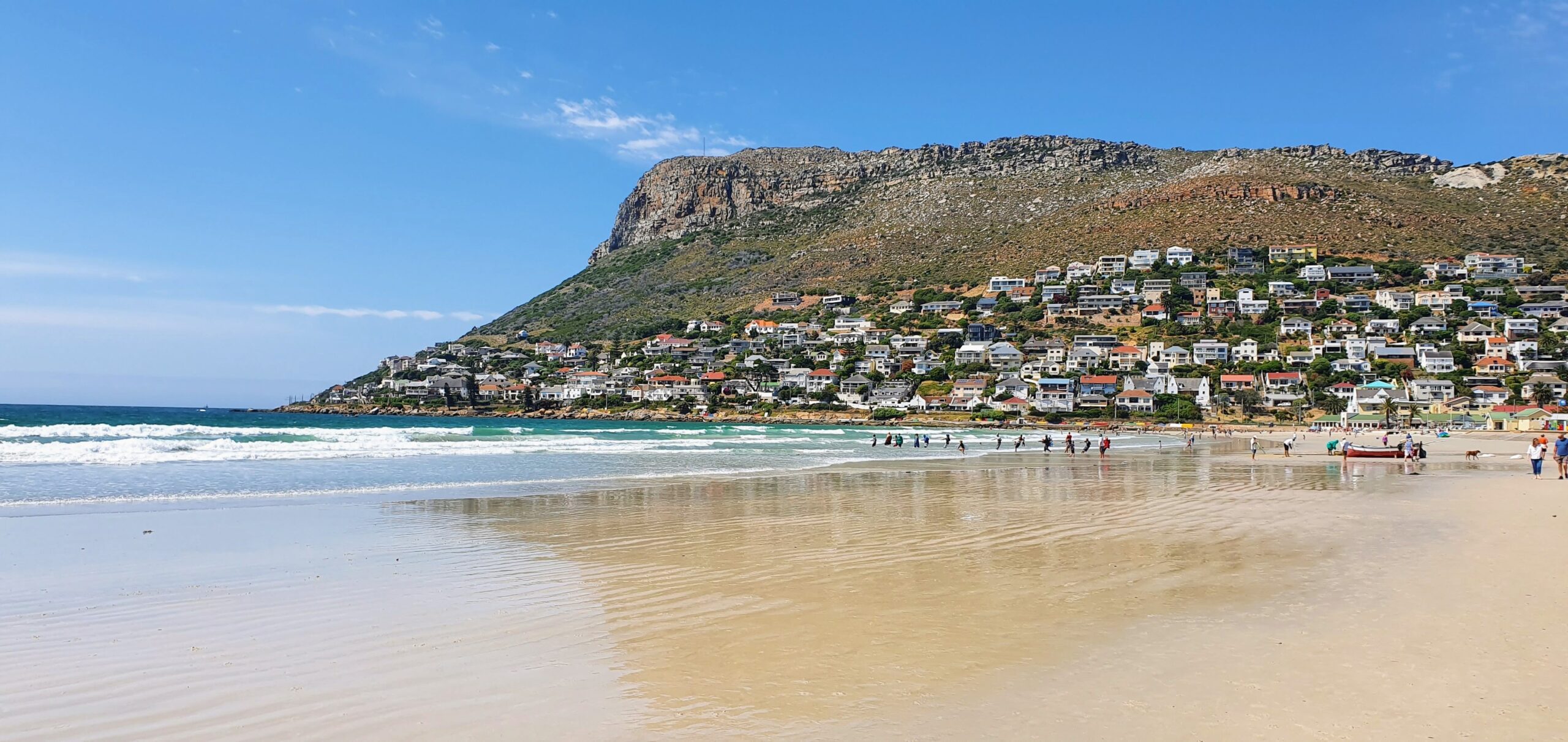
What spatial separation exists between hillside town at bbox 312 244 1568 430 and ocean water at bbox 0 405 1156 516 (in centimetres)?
4868

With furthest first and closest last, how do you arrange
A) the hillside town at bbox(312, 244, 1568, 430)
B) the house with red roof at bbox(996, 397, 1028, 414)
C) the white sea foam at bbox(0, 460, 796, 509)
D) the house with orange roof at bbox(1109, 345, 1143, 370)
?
the house with orange roof at bbox(1109, 345, 1143, 370) < the house with red roof at bbox(996, 397, 1028, 414) < the hillside town at bbox(312, 244, 1568, 430) < the white sea foam at bbox(0, 460, 796, 509)

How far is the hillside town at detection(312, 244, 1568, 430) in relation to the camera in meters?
89.1

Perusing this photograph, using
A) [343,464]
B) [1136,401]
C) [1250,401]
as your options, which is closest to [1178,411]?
[1136,401]

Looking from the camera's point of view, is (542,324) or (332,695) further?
(542,324)

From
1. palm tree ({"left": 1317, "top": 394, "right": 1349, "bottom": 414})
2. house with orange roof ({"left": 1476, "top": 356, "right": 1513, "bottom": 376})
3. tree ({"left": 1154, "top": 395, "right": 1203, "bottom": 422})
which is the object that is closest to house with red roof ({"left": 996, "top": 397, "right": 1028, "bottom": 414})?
tree ({"left": 1154, "top": 395, "right": 1203, "bottom": 422})

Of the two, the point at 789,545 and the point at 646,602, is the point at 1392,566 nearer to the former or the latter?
the point at 789,545

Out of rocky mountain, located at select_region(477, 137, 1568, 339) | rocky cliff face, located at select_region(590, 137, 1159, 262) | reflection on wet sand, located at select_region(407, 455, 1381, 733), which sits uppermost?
rocky cliff face, located at select_region(590, 137, 1159, 262)

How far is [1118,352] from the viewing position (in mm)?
105000

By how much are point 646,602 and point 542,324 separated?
15127 centimetres

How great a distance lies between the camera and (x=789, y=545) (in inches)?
453

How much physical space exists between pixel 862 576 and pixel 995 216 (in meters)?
132

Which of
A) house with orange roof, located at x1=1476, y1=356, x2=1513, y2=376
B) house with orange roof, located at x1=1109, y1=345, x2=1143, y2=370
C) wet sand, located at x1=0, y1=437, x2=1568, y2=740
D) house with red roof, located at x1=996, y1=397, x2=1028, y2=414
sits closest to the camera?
wet sand, located at x1=0, y1=437, x2=1568, y2=740

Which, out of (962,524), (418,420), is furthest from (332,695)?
(418,420)

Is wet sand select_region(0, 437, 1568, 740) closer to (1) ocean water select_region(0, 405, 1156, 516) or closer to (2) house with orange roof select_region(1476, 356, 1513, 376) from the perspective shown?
(1) ocean water select_region(0, 405, 1156, 516)
